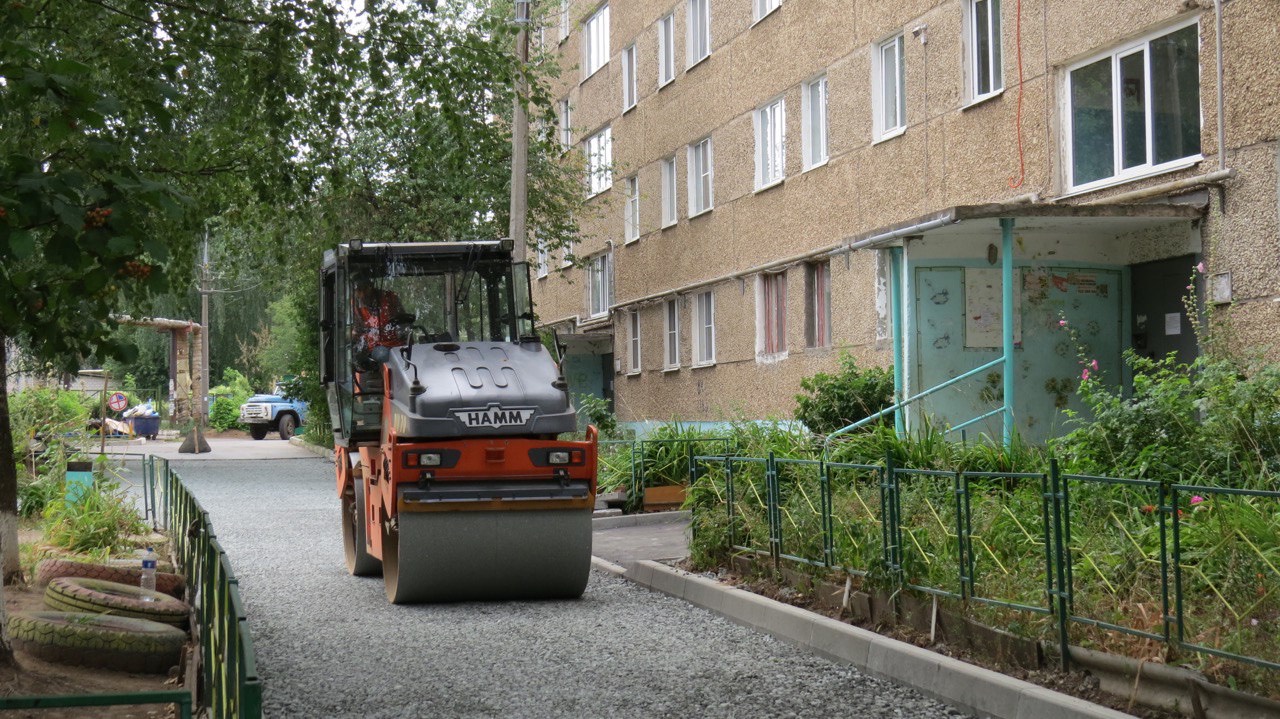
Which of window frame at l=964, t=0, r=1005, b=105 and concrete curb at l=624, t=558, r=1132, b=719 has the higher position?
window frame at l=964, t=0, r=1005, b=105

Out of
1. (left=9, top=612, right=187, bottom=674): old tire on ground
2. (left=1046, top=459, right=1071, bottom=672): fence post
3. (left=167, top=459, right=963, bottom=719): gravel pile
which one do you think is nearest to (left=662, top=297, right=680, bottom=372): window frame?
(left=167, top=459, right=963, bottom=719): gravel pile

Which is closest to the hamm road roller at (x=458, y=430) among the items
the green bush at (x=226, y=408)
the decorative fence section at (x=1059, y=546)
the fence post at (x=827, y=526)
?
the decorative fence section at (x=1059, y=546)

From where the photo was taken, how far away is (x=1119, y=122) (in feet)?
47.4

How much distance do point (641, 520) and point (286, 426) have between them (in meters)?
35.8

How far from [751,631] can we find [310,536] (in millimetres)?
8500

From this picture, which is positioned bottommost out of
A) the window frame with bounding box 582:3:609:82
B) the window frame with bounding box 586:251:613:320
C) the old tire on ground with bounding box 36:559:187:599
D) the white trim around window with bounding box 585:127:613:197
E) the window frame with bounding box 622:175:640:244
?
the old tire on ground with bounding box 36:559:187:599

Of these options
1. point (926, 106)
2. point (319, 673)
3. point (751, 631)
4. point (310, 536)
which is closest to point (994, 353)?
point (926, 106)

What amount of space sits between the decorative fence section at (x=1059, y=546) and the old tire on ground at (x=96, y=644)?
13.9 feet

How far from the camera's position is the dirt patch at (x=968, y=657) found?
6547mm

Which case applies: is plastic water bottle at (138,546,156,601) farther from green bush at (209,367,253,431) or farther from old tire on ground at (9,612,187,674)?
green bush at (209,367,253,431)

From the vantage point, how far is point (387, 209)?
29.1 metres

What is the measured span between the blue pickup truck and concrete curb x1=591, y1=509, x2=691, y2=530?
3502 centimetres

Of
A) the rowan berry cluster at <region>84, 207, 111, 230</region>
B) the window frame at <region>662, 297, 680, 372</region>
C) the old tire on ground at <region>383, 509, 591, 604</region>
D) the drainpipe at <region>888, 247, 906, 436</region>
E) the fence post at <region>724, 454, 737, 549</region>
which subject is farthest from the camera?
the window frame at <region>662, 297, 680, 372</region>

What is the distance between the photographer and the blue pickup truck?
166ft
